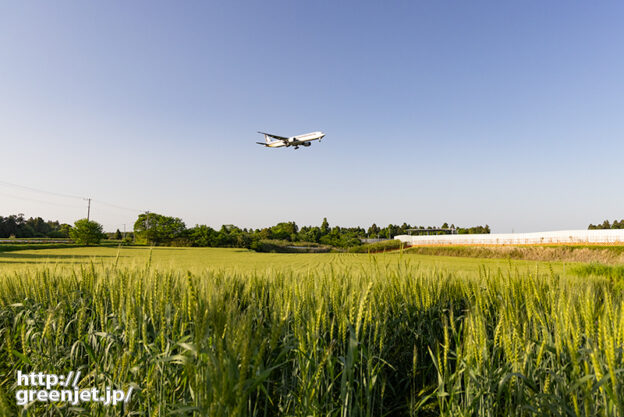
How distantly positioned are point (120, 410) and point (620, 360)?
8.76ft

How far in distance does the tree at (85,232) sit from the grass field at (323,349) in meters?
47.3

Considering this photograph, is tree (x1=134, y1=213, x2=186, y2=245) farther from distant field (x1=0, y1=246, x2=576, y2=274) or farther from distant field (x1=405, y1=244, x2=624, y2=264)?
distant field (x1=405, y1=244, x2=624, y2=264)

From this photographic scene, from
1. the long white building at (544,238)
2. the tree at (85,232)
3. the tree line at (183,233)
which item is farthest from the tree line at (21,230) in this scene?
the long white building at (544,238)

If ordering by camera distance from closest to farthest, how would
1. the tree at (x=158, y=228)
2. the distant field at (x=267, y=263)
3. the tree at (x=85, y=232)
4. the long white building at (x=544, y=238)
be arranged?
the distant field at (x=267, y=263)
the long white building at (x=544, y=238)
the tree at (x=85, y=232)
the tree at (x=158, y=228)

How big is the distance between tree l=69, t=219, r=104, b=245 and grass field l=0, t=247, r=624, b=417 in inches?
1861

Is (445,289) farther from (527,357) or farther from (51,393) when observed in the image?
(51,393)

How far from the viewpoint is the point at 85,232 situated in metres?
42.2

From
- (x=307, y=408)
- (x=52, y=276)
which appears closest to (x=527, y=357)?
(x=307, y=408)

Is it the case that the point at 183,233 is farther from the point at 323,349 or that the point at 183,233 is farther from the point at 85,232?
the point at 323,349

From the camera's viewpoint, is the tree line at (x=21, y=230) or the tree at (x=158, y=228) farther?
the tree line at (x=21, y=230)

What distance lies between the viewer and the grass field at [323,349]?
1.13m

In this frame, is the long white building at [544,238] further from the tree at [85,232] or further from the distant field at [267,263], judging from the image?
the tree at [85,232]

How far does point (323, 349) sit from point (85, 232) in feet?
168

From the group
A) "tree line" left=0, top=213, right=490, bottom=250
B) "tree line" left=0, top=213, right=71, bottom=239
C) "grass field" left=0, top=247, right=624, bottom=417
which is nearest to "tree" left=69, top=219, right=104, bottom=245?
"tree line" left=0, top=213, right=490, bottom=250
